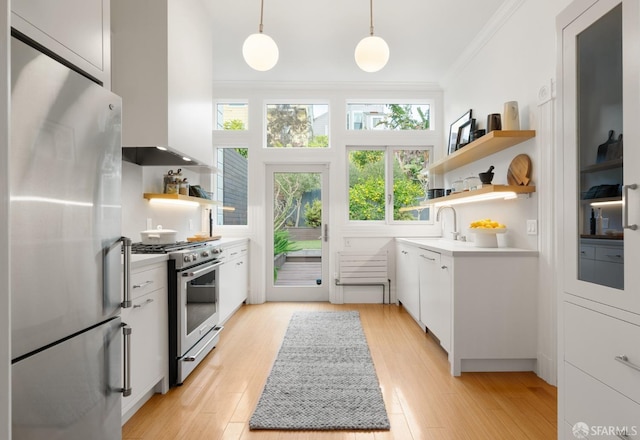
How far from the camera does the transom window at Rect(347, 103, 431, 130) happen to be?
15.9ft

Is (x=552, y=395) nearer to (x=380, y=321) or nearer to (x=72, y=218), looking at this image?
(x=380, y=321)

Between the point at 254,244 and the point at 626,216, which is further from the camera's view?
the point at 254,244

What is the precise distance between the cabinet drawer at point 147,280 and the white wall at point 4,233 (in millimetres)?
1083

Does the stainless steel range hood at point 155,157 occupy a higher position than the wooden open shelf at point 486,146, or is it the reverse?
the wooden open shelf at point 486,146

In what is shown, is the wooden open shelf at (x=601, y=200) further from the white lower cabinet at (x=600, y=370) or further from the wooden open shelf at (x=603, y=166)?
the white lower cabinet at (x=600, y=370)

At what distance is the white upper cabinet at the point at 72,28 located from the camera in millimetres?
1104

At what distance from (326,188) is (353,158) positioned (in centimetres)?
56

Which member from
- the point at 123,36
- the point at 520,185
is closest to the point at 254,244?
the point at 123,36

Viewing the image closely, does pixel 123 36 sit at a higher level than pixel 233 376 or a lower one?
higher

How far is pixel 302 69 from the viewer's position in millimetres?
4258

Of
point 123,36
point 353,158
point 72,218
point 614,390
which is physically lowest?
point 614,390

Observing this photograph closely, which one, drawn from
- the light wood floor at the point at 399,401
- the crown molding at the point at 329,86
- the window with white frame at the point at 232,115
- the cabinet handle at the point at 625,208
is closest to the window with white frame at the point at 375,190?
the crown molding at the point at 329,86

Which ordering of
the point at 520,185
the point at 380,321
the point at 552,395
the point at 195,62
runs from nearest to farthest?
the point at 552,395 → the point at 520,185 → the point at 195,62 → the point at 380,321

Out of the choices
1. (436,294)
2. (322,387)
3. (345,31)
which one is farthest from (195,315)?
(345,31)
